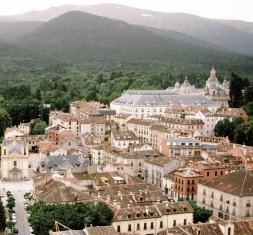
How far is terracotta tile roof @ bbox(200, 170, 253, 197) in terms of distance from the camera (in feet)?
186

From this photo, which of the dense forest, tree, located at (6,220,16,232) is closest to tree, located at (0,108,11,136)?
the dense forest

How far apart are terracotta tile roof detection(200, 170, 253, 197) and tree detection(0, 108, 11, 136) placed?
58.9 m

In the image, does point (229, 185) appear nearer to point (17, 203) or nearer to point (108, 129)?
point (17, 203)

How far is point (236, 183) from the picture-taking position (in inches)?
2291

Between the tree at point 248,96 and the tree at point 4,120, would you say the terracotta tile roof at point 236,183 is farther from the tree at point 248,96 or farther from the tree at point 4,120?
the tree at point 4,120

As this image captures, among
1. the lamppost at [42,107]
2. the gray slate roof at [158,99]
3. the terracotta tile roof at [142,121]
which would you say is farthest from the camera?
the lamppost at [42,107]

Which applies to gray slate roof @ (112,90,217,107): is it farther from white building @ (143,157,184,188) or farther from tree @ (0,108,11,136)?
white building @ (143,157,184,188)

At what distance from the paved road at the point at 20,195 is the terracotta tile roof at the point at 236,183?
1733 centimetres

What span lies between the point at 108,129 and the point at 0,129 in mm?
20698

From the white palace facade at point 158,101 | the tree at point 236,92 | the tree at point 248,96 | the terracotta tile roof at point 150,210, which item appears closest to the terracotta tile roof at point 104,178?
the terracotta tile roof at point 150,210

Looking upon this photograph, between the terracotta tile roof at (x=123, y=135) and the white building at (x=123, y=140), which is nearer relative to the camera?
the white building at (x=123, y=140)

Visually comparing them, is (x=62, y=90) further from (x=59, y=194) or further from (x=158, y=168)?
(x=59, y=194)

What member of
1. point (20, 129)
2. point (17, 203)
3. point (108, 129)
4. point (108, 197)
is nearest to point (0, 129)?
point (20, 129)

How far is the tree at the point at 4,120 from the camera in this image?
11182cm
